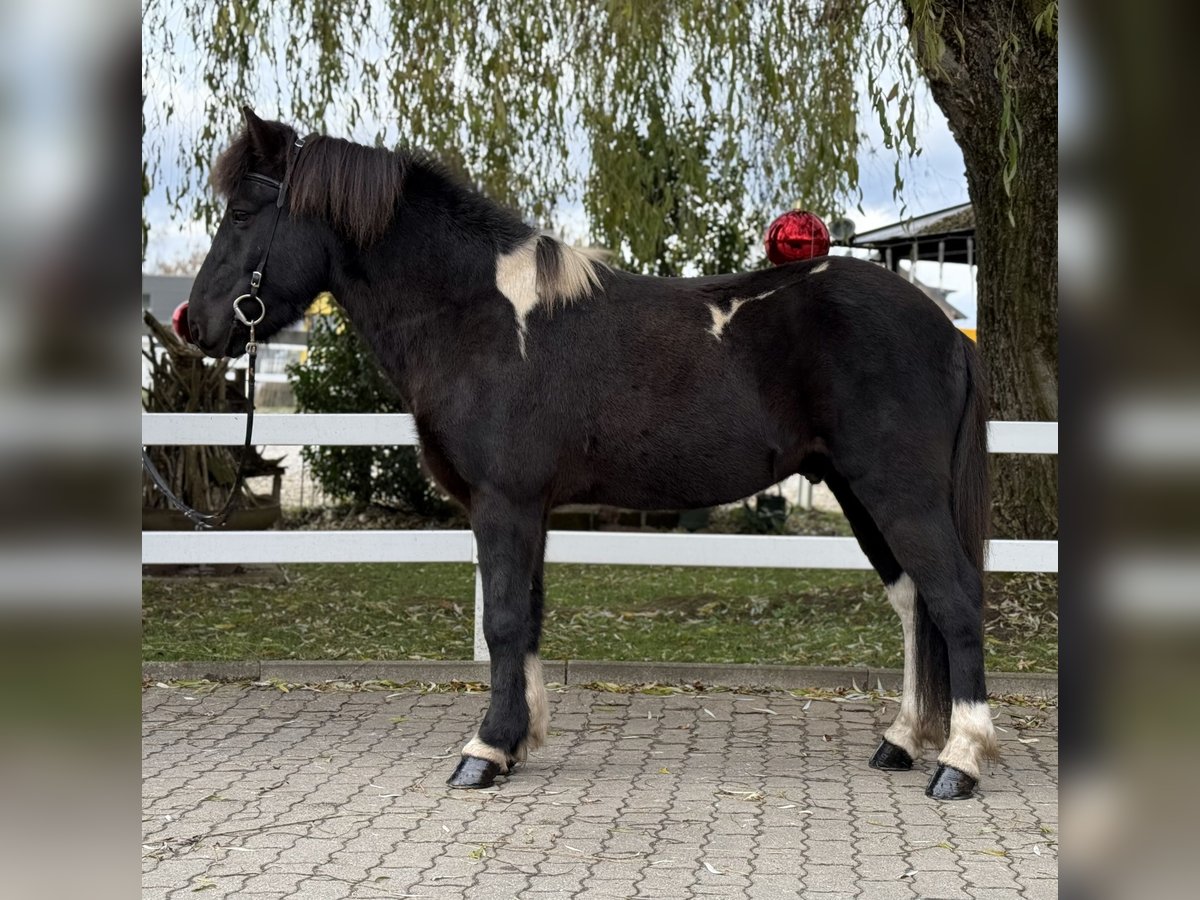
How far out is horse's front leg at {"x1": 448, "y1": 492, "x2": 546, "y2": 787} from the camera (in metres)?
4.38

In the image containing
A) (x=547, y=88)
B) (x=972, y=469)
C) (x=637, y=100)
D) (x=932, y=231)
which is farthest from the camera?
(x=932, y=231)

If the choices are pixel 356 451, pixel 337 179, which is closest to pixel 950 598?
pixel 337 179

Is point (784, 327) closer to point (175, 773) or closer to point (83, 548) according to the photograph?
point (175, 773)

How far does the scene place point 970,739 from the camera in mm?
4199

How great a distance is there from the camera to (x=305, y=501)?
13.5m

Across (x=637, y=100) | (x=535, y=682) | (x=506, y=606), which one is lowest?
(x=535, y=682)

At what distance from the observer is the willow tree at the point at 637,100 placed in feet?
22.0

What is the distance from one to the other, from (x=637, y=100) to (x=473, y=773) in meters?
4.73

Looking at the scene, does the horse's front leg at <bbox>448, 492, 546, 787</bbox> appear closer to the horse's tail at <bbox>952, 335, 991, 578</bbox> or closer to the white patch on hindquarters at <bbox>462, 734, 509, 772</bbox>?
the white patch on hindquarters at <bbox>462, 734, 509, 772</bbox>

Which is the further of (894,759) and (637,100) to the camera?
(637,100)

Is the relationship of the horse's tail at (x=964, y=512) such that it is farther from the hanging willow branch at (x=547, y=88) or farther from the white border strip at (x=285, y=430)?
the white border strip at (x=285, y=430)

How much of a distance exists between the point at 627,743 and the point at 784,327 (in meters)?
1.77

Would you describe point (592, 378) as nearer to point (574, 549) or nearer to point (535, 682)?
point (535, 682)

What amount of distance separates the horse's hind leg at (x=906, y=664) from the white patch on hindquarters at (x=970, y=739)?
0.26 m
